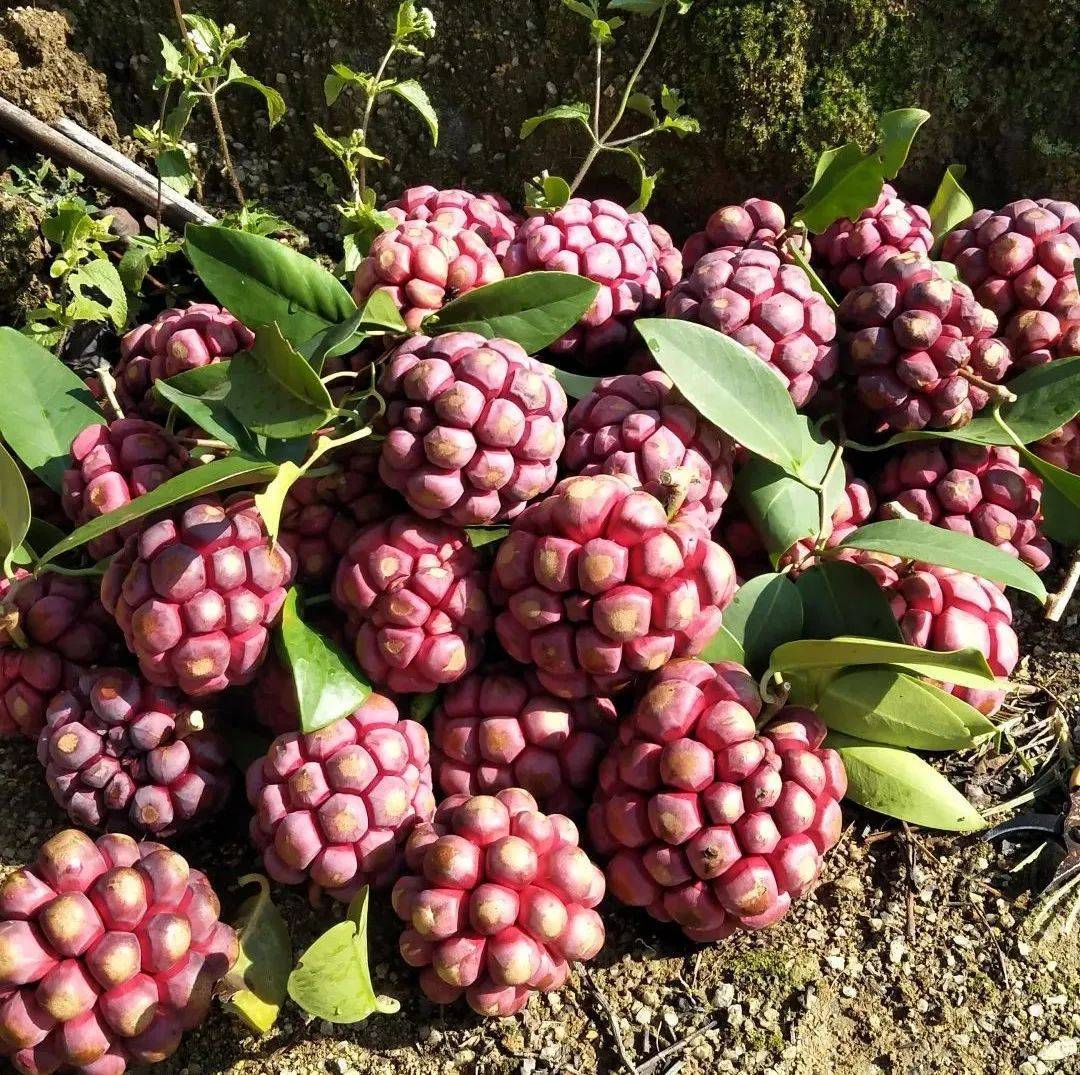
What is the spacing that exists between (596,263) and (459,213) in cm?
32

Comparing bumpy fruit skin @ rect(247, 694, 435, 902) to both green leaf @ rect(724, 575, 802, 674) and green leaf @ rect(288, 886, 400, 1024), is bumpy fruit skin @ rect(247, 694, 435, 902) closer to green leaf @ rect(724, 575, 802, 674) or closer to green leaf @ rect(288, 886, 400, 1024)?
green leaf @ rect(288, 886, 400, 1024)

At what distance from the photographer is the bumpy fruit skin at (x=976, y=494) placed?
5.94 ft

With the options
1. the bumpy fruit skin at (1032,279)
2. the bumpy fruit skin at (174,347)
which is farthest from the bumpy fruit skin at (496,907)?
the bumpy fruit skin at (1032,279)

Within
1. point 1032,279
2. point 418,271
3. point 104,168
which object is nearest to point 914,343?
point 1032,279

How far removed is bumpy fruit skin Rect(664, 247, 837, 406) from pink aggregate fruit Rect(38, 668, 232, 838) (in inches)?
40.1

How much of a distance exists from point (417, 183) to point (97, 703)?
1428 mm

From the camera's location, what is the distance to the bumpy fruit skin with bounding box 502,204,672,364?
1.85 m

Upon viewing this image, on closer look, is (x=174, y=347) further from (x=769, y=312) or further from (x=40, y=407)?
(x=769, y=312)

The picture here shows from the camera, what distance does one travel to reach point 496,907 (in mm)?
1332

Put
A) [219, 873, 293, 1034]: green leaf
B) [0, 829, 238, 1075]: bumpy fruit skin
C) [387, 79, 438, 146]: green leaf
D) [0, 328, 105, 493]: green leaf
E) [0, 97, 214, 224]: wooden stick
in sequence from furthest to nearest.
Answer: [0, 97, 214, 224]: wooden stick
[387, 79, 438, 146]: green leaf
[0, 328, 105, 493]: green leaf
[219, 873, 293, 1034]: green leaf
[0, 829, 238, 1075]: bumpy fruit skin

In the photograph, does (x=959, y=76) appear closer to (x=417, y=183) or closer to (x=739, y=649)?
(x=417, y=183)

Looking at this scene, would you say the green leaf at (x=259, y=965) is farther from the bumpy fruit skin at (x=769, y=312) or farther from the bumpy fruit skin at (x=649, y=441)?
the bumpy fruit skin at (x=769, y=312)

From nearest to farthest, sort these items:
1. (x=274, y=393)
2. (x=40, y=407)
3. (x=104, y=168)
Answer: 1. (x=274, y=393)
2. (x=40, y=407)
3. (x=104, y=168)

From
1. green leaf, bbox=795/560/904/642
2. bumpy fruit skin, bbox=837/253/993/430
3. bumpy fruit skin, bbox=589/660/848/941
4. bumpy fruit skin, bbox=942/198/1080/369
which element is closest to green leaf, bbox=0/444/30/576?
bumpy fruit skin, bbox=589/660/848/941
